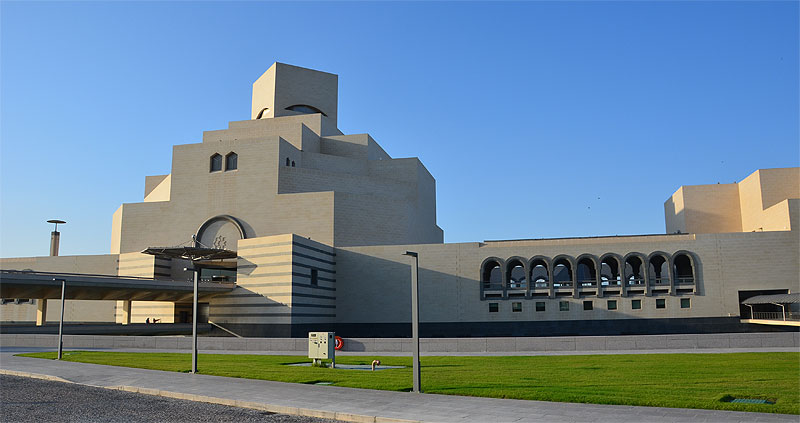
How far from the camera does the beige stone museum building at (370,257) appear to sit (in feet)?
170

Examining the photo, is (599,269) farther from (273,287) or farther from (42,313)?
(42,313)

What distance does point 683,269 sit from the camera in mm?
58125

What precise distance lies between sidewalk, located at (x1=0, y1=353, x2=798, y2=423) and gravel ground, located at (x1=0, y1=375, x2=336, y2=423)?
0.48 meters

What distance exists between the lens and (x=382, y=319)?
57.6m

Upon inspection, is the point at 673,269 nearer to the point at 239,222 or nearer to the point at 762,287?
the point at 762,287

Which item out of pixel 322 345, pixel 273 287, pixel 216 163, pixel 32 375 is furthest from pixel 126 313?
pixel 322 345

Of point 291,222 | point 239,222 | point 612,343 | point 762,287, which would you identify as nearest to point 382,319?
point 291,222

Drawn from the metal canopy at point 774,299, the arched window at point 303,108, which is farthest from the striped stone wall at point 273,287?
the metal canopy at point 774,299

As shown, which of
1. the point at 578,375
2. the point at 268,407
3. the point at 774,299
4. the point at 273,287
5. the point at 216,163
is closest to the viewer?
the point at 268,407

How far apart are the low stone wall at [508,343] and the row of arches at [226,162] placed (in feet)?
86.8

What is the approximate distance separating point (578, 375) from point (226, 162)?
49397 mm

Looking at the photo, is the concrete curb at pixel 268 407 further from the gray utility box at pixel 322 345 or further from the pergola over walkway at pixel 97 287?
the pergola over walkway at pixel 97 287

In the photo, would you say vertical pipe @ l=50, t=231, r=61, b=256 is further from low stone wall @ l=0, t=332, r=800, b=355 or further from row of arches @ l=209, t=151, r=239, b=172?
low stone wall @ l=0, t=332, r=800, b=355

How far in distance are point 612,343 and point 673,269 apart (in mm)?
22374
